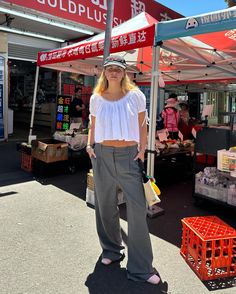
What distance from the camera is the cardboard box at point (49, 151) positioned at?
627cm

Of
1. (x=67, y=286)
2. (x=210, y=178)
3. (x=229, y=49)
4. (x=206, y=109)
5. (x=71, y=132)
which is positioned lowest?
(x=67, y=286)

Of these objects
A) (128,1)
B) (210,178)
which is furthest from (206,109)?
(128,1)

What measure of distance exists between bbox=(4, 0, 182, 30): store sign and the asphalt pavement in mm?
5616

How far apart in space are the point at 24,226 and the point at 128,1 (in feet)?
32.9

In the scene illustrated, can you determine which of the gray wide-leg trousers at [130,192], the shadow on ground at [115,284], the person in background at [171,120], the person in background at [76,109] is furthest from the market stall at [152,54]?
the shadow on ground at [115,284]

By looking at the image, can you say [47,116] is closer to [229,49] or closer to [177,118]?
[177,118]

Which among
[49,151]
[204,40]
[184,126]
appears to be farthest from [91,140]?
[184,126]

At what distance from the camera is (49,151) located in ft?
20.6

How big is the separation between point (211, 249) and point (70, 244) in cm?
153

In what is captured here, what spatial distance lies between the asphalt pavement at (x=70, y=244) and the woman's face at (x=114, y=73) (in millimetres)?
1773

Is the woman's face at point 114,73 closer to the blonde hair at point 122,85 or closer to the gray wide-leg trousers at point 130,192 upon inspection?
the blonde hair at point 122,85

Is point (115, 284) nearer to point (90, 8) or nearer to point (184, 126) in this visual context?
point (184, 126)

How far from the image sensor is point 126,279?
2875mm

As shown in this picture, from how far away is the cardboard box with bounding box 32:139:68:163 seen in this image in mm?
6266
